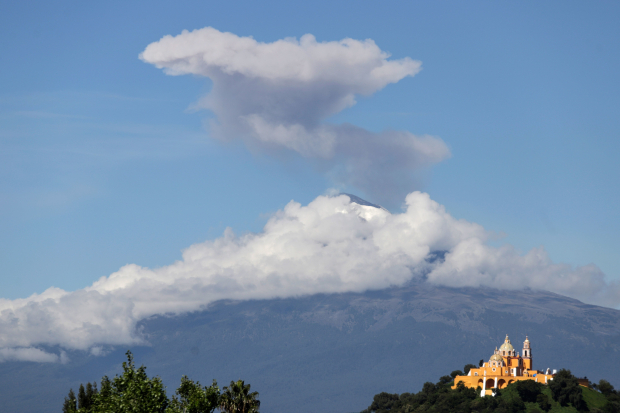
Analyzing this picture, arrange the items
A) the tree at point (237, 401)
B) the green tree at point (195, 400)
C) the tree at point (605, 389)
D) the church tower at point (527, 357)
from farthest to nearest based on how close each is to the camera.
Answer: the church tower at point (527, 357), the tree at point (605, 389), the tree at point (237, 401), the green tree at point (195, 400)

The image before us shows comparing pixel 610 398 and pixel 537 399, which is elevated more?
pixel 537 399

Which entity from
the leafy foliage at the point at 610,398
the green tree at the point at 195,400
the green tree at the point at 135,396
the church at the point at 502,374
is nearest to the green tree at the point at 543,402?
the church at the point at 502,374

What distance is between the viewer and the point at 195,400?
258ft

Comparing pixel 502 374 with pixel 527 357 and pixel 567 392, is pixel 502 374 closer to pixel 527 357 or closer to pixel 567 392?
pixel 527 357

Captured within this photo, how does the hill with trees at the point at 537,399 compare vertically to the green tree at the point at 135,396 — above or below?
below

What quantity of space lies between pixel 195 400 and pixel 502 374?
4852 inches

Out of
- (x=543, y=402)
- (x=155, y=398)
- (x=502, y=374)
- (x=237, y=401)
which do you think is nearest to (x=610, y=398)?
(x=543, y=402)

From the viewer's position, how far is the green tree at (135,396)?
71312mm

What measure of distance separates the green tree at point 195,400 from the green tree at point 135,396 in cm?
248

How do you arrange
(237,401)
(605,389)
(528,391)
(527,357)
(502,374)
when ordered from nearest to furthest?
1. (237,401)
2. (528,391)
3. (605,389)
4. (502,374)
5. (527,357)

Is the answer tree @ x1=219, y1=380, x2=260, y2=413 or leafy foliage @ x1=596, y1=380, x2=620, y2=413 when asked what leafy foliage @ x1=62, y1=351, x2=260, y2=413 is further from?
leafy foliage @ x1=596, y1=380, x2=620, y2=413

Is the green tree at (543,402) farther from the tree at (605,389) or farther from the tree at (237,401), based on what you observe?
the tree at (237,401)

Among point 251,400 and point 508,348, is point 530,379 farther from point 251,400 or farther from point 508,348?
point 251,400

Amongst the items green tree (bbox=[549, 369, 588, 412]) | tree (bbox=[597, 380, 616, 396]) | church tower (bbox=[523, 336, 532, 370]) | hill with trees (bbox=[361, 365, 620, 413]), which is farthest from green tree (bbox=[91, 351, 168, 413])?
church tower (bbox=[523, 336, 532, 370])
